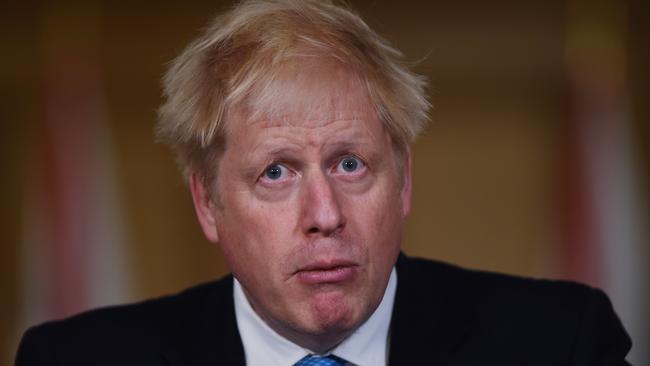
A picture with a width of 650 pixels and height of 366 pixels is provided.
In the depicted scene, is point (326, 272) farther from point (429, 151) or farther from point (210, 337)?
point (429, 151)

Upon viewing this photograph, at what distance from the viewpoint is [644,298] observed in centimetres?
427

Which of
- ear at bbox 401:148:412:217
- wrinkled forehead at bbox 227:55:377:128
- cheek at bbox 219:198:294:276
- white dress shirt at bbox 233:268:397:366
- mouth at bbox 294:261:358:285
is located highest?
wrinkled forehead at bbox 227:55:377:128

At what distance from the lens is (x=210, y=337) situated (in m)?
2.42

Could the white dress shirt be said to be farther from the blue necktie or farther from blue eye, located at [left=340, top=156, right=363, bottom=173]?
blue eye, located at [left=340, top=156, right=363, bottom=173]

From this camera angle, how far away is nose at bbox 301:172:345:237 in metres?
2.01

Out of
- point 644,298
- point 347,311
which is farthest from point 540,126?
point 347,311

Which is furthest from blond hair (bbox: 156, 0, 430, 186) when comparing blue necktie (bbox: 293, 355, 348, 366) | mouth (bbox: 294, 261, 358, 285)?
blue necktie (bbox: 293, 355, 348, 366)

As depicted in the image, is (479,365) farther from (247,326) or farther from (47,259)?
(47,259)

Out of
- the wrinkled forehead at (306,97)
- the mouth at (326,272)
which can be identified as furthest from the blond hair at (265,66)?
the mouth at (326,272)

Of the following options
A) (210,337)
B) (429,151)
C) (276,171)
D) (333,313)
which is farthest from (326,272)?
(429,151)

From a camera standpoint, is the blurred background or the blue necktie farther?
the blurred background

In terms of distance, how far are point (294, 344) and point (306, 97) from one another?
53cm

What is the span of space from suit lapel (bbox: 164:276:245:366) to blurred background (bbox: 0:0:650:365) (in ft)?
6.69

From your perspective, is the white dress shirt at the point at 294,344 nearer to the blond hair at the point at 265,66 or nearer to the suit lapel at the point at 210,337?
the suit lapel at the point at 210,337
